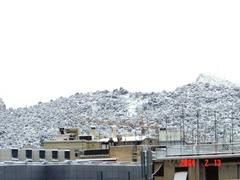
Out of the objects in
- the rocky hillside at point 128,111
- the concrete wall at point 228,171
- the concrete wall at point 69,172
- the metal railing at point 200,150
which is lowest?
the concrete wall at point 69,172

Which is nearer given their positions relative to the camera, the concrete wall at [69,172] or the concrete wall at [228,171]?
the concrete wall at [228,171]

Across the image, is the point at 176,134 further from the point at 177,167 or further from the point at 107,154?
the point at 177,167

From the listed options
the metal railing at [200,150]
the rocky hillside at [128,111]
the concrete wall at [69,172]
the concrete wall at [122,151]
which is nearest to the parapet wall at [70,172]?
the concrete wall at [69,172]

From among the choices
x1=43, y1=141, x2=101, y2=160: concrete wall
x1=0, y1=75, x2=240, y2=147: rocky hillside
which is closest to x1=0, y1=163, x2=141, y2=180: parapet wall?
x1=43, y1=141, x2=101, y2=160: concrete wall

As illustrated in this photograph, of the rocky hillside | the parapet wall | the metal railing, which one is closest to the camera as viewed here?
the metal railing

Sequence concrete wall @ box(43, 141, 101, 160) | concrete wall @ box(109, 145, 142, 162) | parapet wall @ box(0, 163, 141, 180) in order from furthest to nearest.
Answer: concrete wall @ box(43, 141, 101, 160), concrete wall @ box(109, 145, 142, 162), parapet wall @ box(0, 163, 141, 180)

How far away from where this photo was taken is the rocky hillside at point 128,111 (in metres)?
130

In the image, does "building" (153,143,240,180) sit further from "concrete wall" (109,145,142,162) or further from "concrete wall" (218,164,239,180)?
"concrete wall" (109,145,142,162)

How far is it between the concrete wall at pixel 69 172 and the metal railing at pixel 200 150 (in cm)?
561

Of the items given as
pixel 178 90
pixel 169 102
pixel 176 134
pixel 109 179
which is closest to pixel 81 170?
pixel 109 179

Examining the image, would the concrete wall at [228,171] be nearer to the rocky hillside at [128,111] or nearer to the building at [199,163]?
the building at [199,163]

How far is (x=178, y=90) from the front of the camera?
166000 millimetres

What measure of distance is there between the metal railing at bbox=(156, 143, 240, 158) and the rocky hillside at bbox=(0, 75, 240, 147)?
84.9 m

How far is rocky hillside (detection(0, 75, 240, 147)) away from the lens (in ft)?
428
